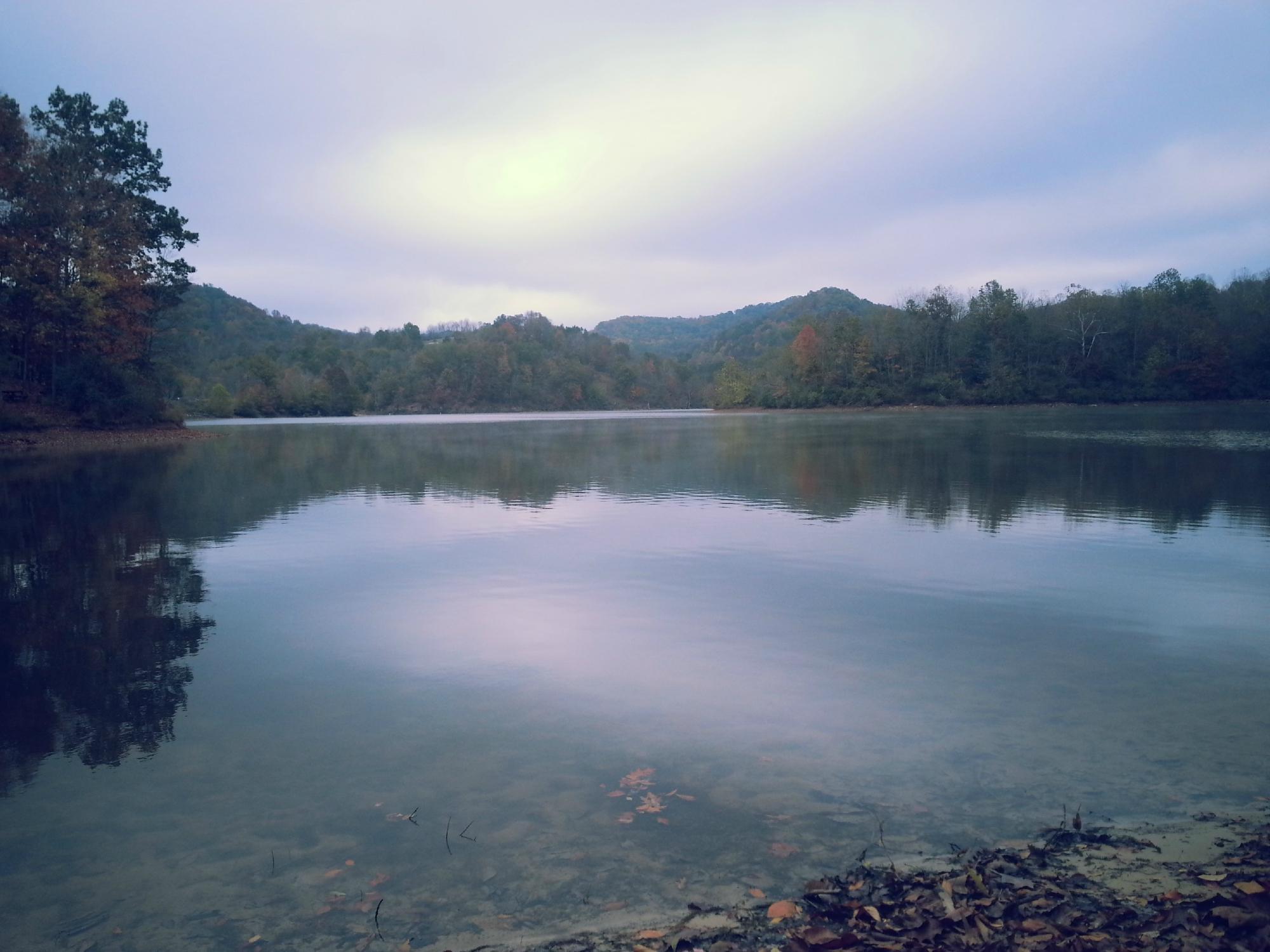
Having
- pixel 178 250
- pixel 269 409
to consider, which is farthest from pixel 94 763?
pixel 269 409

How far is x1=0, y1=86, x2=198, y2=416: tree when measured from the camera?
36.8m

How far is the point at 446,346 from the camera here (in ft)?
403

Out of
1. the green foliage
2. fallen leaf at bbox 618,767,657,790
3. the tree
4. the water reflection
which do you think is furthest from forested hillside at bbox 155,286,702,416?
fallen leaf at bbox 618,767,657,790

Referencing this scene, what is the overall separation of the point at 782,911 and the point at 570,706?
2703mm

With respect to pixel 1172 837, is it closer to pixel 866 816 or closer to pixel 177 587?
pixel 866 816

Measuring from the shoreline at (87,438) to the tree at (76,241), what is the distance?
111 inches

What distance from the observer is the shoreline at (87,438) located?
33.8 m

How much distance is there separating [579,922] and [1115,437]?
3629 centimetres

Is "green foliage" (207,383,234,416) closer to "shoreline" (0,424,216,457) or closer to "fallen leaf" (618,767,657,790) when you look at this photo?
"shoreline" (0,424,216,457)

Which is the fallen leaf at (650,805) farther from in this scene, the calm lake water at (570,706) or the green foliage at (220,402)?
the green foliage at (220,402)

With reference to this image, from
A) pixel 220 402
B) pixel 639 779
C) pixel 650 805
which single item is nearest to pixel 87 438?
pixel 639 779

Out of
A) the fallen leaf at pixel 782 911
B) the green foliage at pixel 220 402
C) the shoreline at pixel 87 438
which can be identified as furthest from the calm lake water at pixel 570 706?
the green foliage at pixel 220 402

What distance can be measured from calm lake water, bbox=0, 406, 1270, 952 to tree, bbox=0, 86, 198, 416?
29442mm

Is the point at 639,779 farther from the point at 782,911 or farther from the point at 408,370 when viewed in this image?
the point at 408,370
